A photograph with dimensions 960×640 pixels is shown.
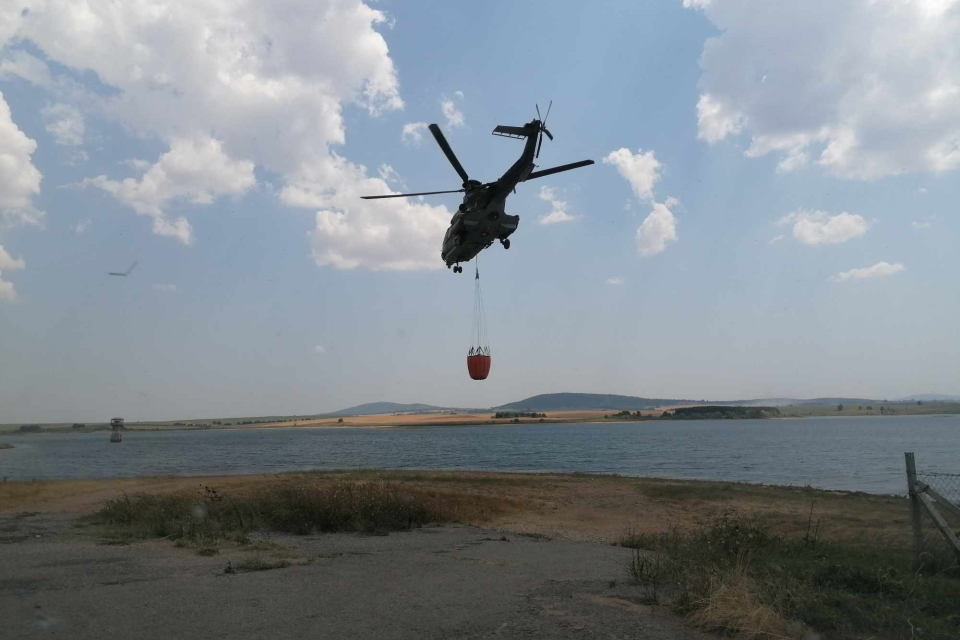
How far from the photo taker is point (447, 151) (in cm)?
1410

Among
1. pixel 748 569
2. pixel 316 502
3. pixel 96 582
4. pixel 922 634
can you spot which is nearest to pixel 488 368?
pixel 316 502

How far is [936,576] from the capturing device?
29.9 feet

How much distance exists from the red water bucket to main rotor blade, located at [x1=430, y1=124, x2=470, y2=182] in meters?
4.24

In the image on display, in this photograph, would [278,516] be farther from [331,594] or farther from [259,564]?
[331,594]

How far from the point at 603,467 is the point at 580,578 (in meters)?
45.4

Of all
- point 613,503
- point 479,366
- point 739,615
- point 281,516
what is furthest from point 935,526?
point 613,503

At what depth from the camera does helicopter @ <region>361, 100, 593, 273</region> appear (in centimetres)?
1323

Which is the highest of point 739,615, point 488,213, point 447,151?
point 447,151

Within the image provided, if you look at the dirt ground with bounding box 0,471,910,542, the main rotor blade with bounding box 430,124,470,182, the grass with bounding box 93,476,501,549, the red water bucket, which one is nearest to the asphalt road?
the grass with bounding box 93,476,501,549

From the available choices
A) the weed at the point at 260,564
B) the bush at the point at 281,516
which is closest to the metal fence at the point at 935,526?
the weed at the point at 260,564

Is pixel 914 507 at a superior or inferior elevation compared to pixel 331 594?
superior

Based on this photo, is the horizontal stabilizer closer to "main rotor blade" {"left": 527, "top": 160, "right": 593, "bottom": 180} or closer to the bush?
"main rotor blade" {"left": 527, "top": 160, "right": 593, "bottom": 180}

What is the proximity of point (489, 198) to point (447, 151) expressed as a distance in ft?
4.59

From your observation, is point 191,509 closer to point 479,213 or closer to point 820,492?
point 479,213
